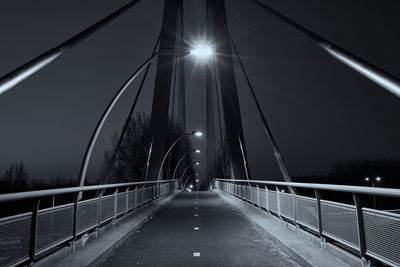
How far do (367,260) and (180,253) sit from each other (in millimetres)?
3124

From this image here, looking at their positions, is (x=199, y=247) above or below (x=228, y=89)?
below

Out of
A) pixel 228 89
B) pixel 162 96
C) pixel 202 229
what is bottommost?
pixel 202 229

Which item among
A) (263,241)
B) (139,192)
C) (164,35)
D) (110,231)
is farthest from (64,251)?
(164,35)

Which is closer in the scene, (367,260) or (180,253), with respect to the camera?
(367,260)

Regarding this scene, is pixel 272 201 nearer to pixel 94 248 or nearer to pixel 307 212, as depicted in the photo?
pixel 307 212

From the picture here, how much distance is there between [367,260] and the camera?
409cm

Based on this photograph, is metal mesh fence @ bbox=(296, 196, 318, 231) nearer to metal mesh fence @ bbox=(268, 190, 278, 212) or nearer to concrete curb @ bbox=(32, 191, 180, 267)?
metal mesh fence @ bbox=(268, 190, 278, 212)

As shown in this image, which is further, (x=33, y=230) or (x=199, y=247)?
(x=199, y=247)

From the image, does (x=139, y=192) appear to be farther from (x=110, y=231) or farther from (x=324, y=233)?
(x=324, y=233)

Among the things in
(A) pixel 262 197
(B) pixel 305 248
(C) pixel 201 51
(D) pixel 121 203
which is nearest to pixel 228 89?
(C) pixel 201 51

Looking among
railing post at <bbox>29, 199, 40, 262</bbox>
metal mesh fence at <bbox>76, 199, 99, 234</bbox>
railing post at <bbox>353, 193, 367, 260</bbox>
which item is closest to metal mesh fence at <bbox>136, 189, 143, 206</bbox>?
metal mesh fence at <bbox>76, 199, 99, 234</bbox>

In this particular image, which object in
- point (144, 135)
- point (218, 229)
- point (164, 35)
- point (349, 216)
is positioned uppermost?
point (164, 35)

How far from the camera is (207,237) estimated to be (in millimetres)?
7430

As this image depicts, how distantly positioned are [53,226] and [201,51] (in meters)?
7.33
